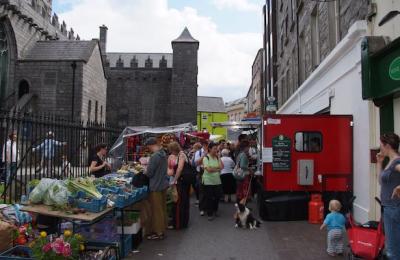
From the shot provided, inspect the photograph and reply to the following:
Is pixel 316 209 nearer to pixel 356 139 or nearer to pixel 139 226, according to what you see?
pixel 356 139

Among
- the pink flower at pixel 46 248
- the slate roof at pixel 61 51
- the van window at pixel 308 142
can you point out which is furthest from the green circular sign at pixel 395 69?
the slate roof at pixel 61 51

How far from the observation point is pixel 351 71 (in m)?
9.55

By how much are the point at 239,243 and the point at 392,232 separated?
3120 millimetres

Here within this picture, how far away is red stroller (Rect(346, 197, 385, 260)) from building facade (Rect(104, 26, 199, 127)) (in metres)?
48.3

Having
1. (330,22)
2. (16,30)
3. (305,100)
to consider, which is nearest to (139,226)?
(330,22)

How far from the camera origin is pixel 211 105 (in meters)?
85.0

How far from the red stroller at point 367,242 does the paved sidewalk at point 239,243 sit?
104 cm

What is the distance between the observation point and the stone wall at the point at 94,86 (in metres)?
35.0

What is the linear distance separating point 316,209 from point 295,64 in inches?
460

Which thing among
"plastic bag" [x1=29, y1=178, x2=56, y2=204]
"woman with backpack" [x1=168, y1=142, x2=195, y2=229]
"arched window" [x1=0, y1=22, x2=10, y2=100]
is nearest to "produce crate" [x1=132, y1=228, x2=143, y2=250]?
"woman with backpack" [x1=168, y1=142, x2=195, y2=229]

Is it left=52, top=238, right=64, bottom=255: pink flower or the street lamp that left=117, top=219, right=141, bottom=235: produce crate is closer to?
left=52, top=238, right=64, bottom=255: pink flower

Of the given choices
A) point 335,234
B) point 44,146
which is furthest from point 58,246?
point 44,146

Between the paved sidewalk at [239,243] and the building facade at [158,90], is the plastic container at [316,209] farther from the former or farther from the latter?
the building facade at [158,90]

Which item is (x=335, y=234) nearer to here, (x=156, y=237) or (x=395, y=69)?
(x=395, y=69)
